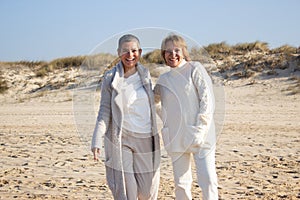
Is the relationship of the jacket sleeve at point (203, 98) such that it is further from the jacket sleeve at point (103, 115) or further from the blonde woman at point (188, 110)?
the jacket sleeve at point (103, 115)

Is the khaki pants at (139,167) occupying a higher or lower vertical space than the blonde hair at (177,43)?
lower

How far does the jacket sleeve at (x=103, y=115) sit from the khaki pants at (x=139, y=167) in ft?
0.64

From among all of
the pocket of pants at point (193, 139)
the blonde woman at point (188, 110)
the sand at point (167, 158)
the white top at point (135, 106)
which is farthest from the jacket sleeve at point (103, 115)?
the pocket of pants at point (193, 139)

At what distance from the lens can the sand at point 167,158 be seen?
20.8ft

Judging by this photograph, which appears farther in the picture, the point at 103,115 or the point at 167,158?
the point at 167,158

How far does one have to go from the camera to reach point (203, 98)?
169 inches

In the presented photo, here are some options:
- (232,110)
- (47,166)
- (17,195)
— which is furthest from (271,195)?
(232,110)

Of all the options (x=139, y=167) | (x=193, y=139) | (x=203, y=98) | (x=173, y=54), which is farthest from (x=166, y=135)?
(x=173, y=54)

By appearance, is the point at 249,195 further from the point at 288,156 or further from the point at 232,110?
the point at 232,110

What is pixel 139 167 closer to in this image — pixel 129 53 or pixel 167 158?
pixel 167 158

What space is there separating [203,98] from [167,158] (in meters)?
0.97

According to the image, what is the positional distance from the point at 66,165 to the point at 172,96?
4.10m

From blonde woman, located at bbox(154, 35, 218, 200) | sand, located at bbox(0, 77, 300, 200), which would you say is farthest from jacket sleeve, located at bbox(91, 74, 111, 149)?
sand, located at bbox(0, 77, 300, 200)

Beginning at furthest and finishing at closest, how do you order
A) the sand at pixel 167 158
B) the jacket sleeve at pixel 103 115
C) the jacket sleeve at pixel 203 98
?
the sand at pixel 167 158
the jacket sleeve at pixel 103 115
the jacket sleeve at pixel 203 98
